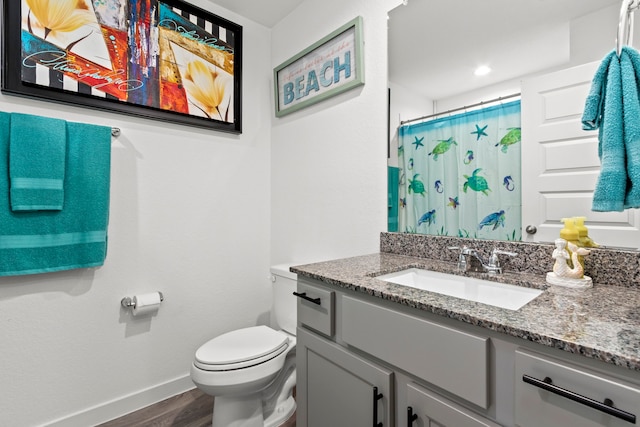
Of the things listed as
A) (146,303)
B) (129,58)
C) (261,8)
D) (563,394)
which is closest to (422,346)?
(563,394)

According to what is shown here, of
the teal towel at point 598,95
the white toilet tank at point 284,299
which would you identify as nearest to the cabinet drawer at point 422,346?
the teal towel at point 598,95

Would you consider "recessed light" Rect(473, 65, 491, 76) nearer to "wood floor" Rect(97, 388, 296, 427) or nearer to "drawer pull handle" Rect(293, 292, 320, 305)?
"drawer pull handle" Rect(293, 292, 320, 305)

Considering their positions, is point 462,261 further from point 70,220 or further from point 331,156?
point 70,220

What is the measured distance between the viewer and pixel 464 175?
1289mm

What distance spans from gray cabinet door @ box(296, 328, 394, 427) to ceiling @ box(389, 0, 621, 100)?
1.12m

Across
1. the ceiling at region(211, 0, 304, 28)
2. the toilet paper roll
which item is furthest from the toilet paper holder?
the ceiling at region(211, 0, 304, 28)

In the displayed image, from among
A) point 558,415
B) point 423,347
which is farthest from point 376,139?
point 558,415

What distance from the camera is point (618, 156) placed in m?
0.77

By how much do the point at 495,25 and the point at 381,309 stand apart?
1152 mm

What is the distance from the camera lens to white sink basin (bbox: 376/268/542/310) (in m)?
0.97

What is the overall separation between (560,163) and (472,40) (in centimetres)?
61

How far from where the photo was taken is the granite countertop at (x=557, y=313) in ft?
1.82

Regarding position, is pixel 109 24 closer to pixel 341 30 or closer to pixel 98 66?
pixel 98 66

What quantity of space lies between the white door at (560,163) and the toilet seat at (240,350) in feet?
3.86
